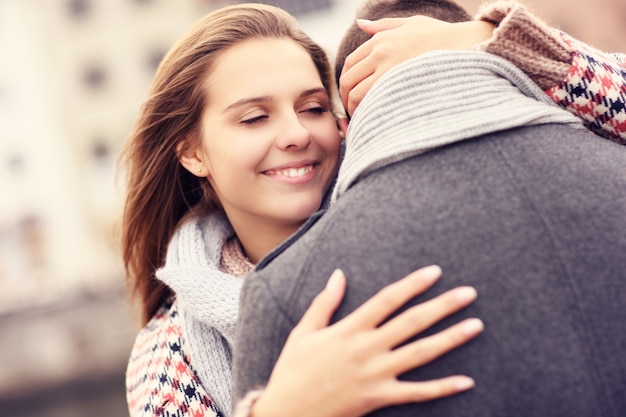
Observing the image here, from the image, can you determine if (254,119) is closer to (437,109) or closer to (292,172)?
(292,172)

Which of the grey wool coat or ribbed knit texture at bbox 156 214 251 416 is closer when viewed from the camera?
the grey wool coat

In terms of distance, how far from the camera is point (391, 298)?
42.6 inches

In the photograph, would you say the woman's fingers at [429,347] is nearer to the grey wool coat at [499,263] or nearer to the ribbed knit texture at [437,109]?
the grey wool coat at [499,263]

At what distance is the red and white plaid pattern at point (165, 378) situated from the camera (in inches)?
73.5

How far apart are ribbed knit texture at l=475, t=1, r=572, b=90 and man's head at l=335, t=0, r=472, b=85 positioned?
345 millimetres

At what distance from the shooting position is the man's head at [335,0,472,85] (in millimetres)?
1716

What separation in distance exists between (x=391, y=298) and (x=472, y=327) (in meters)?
0.13

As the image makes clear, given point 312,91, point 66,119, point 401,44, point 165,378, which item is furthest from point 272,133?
point 66,119

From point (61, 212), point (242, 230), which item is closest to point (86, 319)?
point (61, 212)

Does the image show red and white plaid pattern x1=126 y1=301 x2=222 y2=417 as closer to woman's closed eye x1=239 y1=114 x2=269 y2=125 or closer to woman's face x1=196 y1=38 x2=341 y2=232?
woman's face x1=196 y1=38 x2=341 y2=232

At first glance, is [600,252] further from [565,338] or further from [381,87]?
[381,87]

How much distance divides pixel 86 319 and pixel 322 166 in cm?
1642

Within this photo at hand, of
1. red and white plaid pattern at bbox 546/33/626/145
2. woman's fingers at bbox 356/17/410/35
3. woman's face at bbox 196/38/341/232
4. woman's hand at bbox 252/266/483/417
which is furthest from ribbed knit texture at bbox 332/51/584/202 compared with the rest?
woman's face at bbox 196/38/341/232

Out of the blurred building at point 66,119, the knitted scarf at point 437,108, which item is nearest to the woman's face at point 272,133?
the knitted scarf at point 437,108
